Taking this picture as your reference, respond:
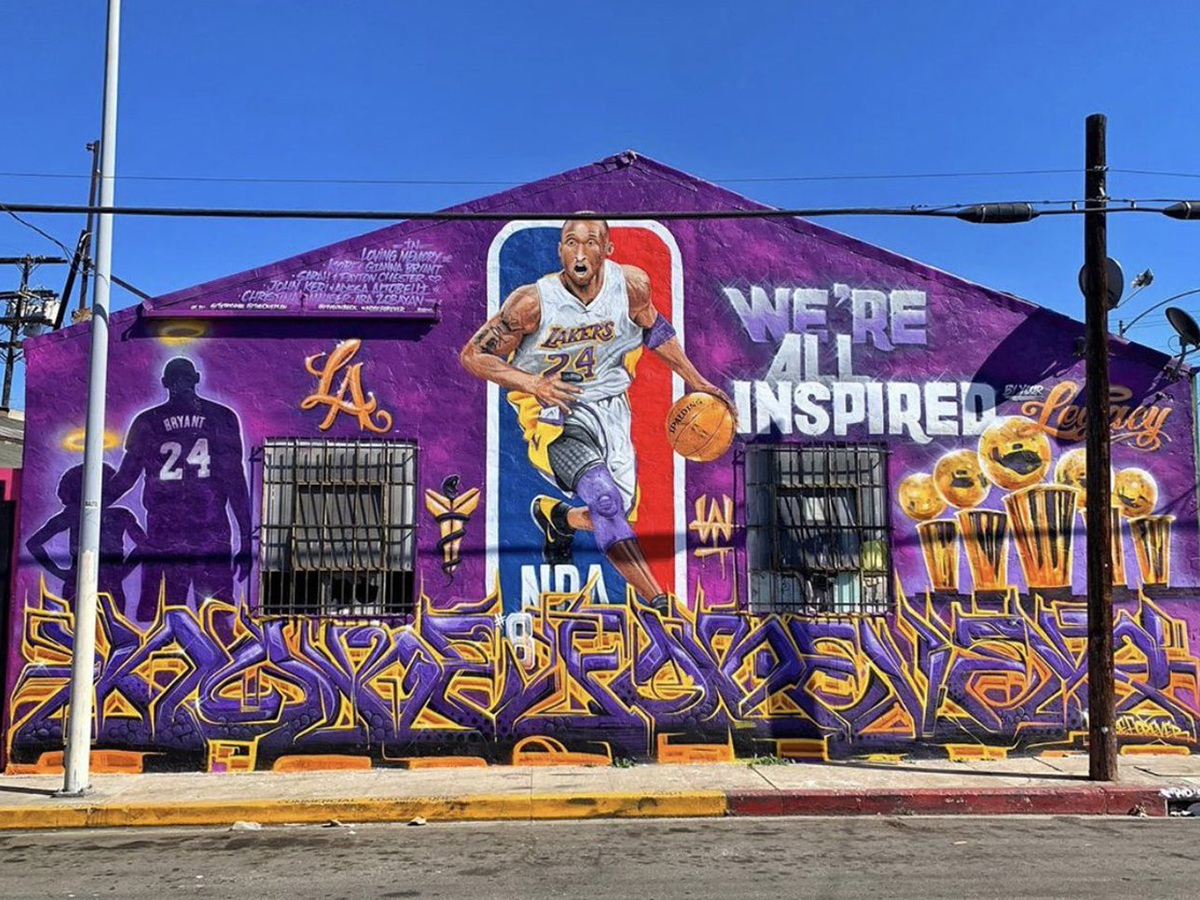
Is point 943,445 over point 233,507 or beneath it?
over

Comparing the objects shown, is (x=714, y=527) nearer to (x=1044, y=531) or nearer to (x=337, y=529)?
(x=1044, y=531)

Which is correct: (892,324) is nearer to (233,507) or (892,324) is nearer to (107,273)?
(233,507)

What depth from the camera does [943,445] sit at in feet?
36.6

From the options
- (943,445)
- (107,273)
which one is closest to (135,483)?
(107,273)

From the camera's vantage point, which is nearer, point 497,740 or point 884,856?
point 884,856

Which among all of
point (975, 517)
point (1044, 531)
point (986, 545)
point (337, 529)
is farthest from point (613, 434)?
point (1044, 531)

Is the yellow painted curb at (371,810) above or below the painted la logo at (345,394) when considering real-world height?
below

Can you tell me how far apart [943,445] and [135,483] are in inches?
327

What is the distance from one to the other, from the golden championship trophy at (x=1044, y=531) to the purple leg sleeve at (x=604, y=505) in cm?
408

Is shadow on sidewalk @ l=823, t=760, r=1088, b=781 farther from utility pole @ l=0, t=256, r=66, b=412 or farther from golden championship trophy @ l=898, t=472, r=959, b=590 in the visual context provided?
utility pole @ l=0, t=256, r=66, b=412

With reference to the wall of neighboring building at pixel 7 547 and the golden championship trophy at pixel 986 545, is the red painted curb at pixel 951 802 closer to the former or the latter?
the golden championship trophy at pixel 986 545

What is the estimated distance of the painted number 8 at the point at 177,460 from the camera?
1055 centimetres

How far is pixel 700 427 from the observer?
36.2 ft

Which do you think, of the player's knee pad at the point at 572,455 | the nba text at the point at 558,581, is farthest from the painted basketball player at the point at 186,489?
the player's knee pad at the point at 572,455
